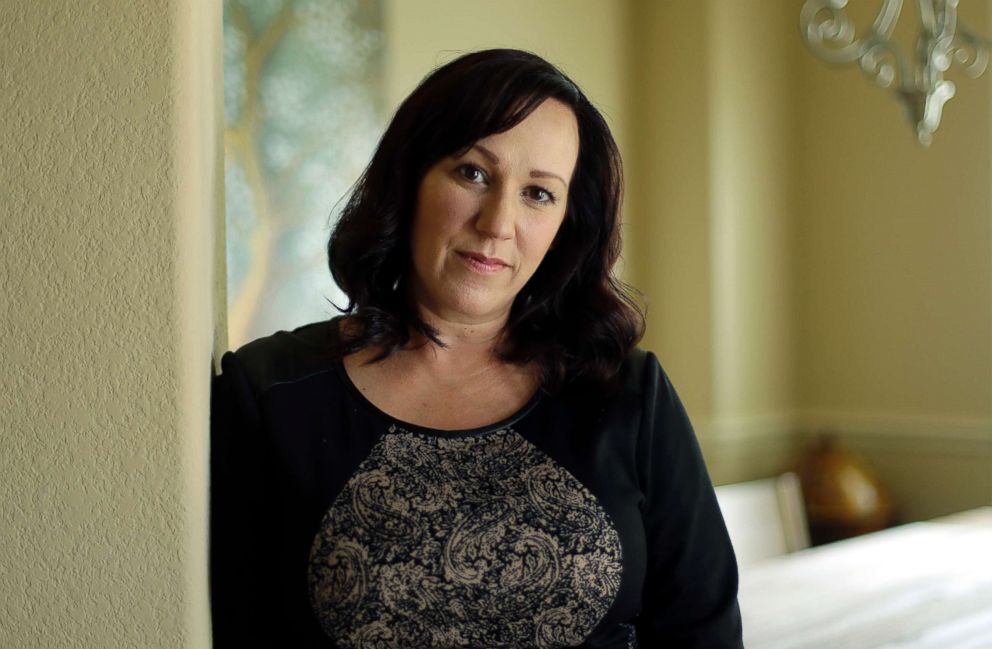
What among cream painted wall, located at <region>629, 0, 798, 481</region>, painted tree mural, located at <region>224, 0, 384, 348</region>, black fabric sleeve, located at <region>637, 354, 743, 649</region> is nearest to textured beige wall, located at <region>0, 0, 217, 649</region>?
black fabric sleeve, located at <region>637, 354, 743, 649</region>

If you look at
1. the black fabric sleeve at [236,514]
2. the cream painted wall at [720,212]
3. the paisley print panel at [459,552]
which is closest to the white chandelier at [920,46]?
the paisley print panel at [459,552]

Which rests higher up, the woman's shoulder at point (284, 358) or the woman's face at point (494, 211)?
the woman's face at point (494, 211)

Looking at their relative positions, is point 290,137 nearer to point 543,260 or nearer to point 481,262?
point 543,260

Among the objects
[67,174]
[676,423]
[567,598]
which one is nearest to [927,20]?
[676,423]

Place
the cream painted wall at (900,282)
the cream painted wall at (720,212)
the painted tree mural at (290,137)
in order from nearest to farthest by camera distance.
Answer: the painted tree mural at (290,137)
the cream painted wall at (900,282)
the cream painted wall at (720,212)

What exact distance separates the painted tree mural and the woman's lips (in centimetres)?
157

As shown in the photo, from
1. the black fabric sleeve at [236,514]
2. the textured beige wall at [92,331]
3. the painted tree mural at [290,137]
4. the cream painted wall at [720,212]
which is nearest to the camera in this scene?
the textured beige wall at [92,331]

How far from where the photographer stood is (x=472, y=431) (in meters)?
1.25

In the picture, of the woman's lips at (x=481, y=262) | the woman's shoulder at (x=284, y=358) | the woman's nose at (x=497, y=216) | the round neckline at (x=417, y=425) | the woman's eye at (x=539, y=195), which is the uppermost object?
the woman's eye at (x=539, y=195)

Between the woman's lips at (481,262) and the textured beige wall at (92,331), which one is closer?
the textured beige wall at (92,331)

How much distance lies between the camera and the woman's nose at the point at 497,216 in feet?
4.09

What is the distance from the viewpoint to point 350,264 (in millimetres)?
1382

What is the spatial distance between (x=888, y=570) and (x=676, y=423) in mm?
1190

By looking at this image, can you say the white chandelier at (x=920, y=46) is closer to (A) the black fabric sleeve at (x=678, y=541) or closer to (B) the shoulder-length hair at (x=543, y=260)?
(B) the shoulder-length hair at (x=543, y=260)
